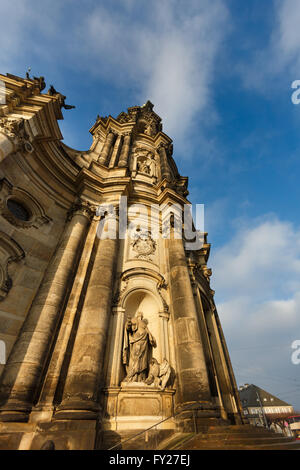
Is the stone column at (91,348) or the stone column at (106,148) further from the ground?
the stone column at (106,148)

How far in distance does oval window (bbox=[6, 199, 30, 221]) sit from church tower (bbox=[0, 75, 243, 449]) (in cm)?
6

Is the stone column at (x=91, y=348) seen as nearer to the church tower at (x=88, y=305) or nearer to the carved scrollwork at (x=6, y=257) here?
the church tower at (x=88, y=305)

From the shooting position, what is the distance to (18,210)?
32.7 feet

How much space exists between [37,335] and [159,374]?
428cm

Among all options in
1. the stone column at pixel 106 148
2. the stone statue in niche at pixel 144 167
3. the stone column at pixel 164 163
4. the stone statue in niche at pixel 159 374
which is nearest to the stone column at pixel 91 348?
the stone statue in niche at pixel 159 374

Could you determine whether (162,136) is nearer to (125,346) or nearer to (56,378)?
(125,346)

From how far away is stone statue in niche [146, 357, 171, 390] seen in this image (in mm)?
7715

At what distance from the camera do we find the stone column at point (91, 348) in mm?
5914

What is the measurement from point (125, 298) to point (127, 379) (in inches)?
114

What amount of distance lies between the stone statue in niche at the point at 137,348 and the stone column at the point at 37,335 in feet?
8.66

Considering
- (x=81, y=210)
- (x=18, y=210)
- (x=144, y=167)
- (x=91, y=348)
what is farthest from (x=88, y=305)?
(x=144, y=167)

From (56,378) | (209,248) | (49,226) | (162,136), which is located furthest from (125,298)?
(162,136)

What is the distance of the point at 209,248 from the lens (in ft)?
67.4

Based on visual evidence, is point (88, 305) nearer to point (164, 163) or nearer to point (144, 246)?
point (144, 246)
